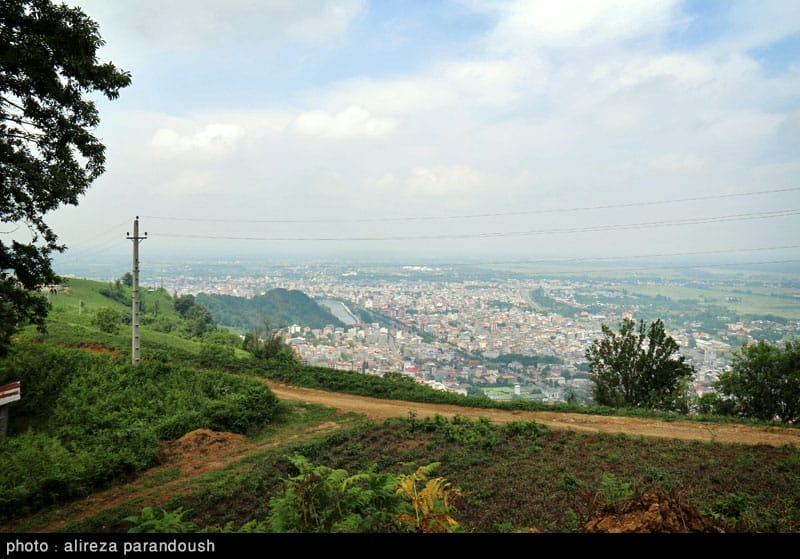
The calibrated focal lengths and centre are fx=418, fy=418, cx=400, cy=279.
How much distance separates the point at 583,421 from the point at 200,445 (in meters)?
12.4

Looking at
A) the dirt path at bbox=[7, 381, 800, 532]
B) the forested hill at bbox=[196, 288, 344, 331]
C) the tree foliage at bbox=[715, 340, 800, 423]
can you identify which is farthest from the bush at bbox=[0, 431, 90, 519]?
the forested hill at bbox=[196, 288, 344, 331]

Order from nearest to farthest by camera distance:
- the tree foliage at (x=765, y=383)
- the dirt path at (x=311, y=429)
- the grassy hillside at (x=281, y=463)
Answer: the grassy hillside at (x=281, y=463)
the dirt path at (x=311, y=429)
the tree foliage at (x=765, y=383)

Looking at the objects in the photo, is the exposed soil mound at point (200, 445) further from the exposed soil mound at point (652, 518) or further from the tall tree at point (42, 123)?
the exposed soil mound at point (652, 518)

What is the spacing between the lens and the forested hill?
6033cm

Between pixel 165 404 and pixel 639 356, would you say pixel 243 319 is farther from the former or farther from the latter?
pixel 639 356

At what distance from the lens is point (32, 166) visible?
8422mm

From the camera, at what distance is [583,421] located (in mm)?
14633

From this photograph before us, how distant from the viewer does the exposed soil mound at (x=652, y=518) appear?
4.57 meters

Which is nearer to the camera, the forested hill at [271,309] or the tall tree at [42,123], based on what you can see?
the tall tree at [42,123]

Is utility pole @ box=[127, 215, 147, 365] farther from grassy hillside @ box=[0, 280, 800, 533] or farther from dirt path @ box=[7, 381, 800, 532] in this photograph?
dirt path @ box=[7, 381, 800, 532]

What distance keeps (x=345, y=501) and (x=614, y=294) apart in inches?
2767

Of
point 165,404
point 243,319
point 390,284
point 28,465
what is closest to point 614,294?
point 390,284

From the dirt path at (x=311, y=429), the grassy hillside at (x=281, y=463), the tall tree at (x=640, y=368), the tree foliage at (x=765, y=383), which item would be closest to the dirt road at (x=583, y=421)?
the dirt path at (x=311, y=429)

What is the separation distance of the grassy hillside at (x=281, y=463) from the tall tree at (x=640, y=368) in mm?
4329
